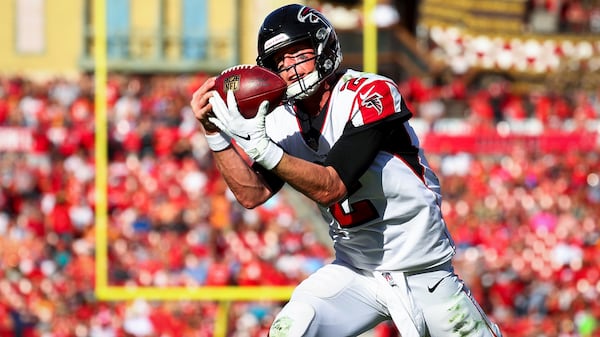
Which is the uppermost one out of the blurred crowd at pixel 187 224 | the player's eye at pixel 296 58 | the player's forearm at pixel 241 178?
the player's eye at pixel 296 58

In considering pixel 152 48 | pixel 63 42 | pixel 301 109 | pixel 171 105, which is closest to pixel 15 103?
pixel 171 105

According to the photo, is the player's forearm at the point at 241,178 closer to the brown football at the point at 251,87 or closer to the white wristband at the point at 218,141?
the white wristband at the point at 218,141

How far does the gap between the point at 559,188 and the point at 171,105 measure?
439 cm

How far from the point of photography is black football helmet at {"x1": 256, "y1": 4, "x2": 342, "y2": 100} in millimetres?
3498

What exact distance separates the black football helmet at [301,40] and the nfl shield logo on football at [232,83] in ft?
0.87

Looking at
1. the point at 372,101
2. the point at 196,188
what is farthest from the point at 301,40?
the point at 196,188

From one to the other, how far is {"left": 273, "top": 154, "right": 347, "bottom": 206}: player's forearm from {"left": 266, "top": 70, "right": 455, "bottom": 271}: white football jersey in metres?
0.19

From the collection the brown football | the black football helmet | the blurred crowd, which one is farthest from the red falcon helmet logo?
the blurred crowd

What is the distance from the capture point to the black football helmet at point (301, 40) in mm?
3498

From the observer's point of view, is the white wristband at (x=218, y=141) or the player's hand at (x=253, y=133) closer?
the player's hand at (x=253, y=133)

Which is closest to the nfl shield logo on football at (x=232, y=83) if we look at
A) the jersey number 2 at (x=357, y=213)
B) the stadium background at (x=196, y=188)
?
the jersey number 2 at (x=357, y=213)

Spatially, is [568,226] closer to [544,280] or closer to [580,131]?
[544,280]

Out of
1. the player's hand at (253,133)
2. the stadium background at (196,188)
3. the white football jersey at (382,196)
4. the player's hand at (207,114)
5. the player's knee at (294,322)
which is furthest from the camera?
the stadium background at (196,188)

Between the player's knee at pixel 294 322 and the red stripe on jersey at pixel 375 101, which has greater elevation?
the red stripe on jersey at pixel 375 101
